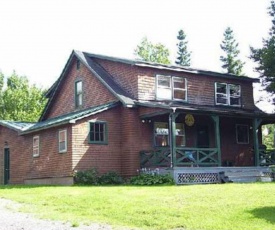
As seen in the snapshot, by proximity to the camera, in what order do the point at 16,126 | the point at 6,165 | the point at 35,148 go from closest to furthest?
the point at 35,148, the point at 16,126, the point at 6,165

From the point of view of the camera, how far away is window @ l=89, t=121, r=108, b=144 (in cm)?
2367

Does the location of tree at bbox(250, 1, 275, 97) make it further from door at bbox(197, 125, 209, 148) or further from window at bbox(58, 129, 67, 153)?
window at bbox(58, 129, 67, 153)

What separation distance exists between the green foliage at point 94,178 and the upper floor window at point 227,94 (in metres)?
9.13

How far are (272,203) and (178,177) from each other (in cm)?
885

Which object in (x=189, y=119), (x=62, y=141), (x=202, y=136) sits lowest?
(x=62, y=141)

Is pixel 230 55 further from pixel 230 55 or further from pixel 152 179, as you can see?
pixel 152 179

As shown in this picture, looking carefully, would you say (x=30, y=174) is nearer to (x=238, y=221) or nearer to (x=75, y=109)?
(x=75, y=109)

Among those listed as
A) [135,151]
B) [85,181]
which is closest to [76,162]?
[85,181]

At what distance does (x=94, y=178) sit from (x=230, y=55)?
42362 millimetres

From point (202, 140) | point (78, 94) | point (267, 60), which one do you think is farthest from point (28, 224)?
point (267, 60)

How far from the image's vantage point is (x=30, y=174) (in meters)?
27.0

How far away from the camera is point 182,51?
63000 millimetres

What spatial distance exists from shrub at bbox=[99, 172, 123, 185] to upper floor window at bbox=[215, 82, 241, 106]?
8801mm

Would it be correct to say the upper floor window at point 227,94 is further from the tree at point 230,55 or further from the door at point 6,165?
the tree at point 230,55
